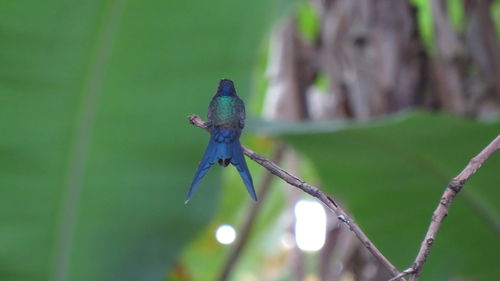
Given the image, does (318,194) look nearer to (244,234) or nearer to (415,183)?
(415,183)

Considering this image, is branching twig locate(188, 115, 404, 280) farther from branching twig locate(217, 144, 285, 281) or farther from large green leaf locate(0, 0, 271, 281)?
branching twig locate(217, 144, 285, 281)

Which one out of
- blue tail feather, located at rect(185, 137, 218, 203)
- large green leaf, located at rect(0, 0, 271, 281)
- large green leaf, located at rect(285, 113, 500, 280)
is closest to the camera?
blue tail feather, located at rect(185, 137, 218, 203)

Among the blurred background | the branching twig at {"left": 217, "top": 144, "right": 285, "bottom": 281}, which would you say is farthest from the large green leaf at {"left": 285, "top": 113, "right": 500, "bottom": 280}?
the branching twig at {"left": 217, "top": 144, "right": 285, "bottom": 281}

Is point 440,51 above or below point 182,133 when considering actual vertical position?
above

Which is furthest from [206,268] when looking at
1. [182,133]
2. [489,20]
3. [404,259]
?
[182,133]

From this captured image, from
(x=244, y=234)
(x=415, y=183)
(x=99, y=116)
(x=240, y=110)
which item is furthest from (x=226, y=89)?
(x=244, y=234)

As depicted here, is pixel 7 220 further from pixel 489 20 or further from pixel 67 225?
pixel 489 20
